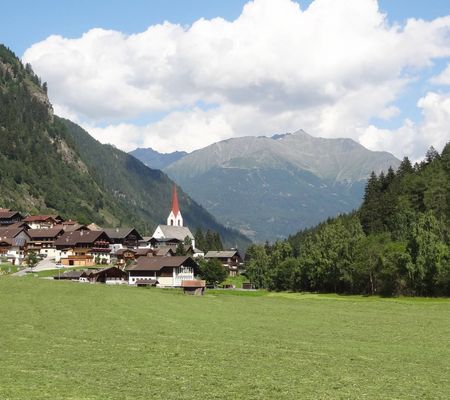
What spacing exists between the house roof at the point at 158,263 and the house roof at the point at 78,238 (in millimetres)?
42692

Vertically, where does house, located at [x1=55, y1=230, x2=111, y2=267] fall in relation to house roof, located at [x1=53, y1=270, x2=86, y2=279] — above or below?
above

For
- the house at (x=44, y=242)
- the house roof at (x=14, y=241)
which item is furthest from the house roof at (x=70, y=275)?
the house roof at (x=14, y=241)

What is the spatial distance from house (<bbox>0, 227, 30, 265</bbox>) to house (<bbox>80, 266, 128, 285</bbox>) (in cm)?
5227

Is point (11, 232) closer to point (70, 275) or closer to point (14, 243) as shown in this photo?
point (14, 243)

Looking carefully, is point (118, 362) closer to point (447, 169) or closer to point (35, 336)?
point (35, 336)

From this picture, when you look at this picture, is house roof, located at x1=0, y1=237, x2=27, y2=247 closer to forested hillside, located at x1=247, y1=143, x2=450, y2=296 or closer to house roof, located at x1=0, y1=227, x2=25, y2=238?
house roof, located at x1=0, y1=227, x2=25, y2=238

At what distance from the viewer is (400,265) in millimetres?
103562

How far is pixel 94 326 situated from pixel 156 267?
101036mm

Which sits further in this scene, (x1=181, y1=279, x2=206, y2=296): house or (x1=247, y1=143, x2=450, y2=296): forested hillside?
(x1=181, y1=279, x2=206, y2=296): house

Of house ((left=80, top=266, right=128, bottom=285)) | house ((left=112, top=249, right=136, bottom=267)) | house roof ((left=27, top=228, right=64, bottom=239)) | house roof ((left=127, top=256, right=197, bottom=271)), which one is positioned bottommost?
house ((left=80, top=266, right=128, bottom=285))

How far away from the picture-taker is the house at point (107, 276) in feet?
455

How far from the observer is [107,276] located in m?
146

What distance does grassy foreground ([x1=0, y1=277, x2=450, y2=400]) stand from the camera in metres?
25.0

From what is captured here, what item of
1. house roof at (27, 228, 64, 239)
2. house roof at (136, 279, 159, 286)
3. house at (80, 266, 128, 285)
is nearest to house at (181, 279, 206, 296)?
house at (80, 266, 128, 285)
